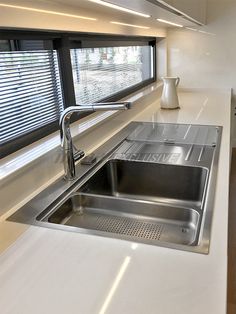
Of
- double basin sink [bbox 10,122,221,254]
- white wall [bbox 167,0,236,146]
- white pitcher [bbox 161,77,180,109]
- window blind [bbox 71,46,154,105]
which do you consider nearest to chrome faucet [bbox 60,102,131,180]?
double basin sink [bbox 10,122,221,254]

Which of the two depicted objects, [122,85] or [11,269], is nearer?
[11,269]

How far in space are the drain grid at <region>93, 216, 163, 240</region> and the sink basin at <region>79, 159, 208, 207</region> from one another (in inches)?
7.5

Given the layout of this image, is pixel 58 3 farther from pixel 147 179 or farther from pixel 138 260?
pixel 138 260

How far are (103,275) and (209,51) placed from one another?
3043mm

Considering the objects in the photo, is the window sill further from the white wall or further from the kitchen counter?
the white wall

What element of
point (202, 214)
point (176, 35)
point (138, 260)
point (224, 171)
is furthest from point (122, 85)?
point (138, 260)

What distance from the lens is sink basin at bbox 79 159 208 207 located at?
136cm

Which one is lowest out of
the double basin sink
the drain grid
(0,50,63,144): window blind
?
the drain grid

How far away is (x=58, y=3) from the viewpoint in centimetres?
122

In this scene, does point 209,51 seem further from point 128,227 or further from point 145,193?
point 128,227

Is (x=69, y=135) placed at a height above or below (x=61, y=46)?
below

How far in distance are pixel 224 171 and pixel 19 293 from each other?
3.01ft

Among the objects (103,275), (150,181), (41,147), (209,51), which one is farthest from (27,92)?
(209,51)

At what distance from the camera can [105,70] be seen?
7.26ft
